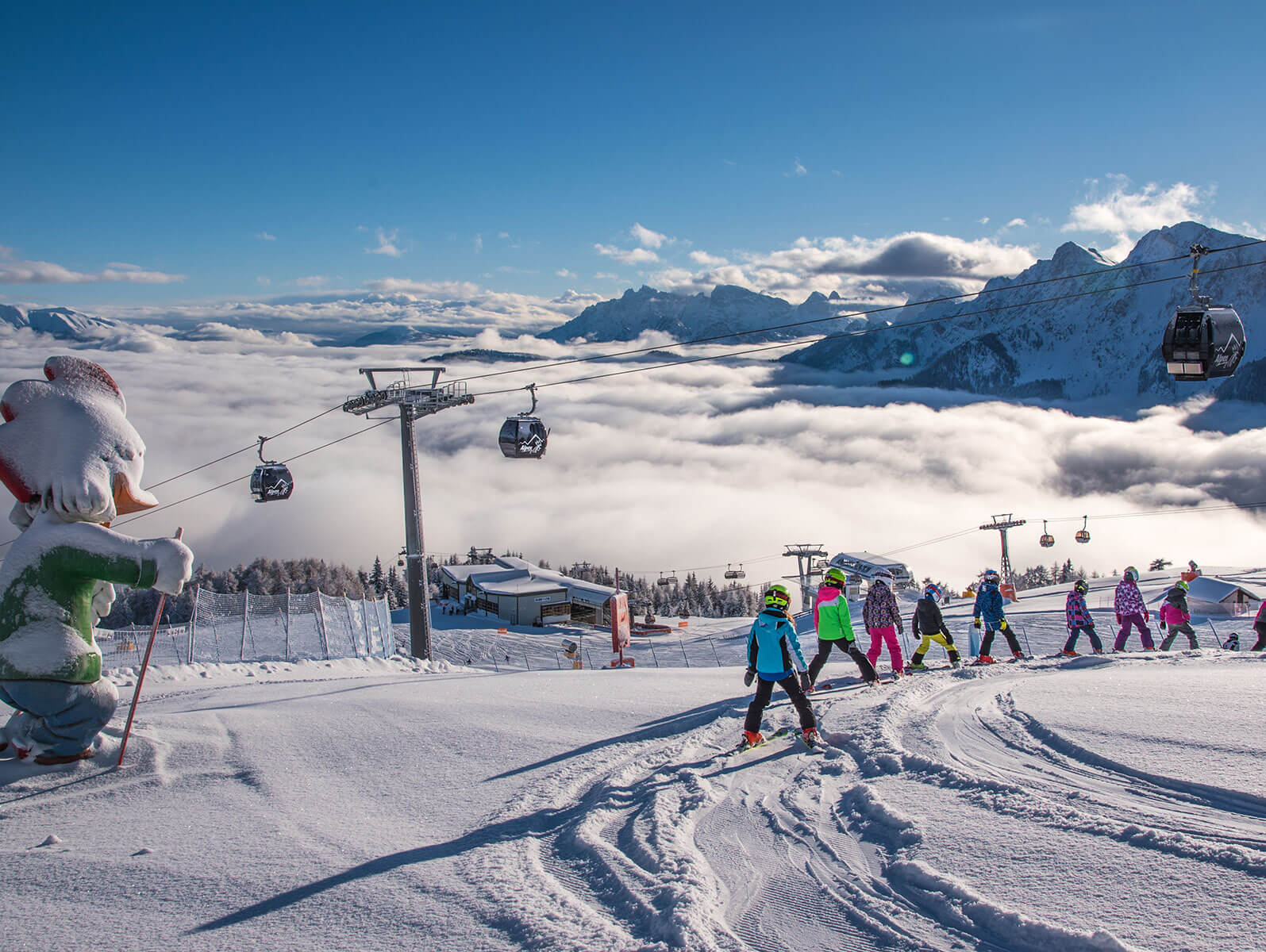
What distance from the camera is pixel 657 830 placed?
16.3 ft

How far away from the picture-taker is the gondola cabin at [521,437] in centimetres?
2058

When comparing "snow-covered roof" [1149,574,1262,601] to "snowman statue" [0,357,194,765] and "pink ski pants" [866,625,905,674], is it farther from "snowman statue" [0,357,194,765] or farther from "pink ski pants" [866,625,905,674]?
"snowman statue" [0,357,194,765]

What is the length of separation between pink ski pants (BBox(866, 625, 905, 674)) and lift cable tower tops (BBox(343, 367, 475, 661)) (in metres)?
12.4

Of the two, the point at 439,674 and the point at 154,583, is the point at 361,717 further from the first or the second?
the point at 439,674

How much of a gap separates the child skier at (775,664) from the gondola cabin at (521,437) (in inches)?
540

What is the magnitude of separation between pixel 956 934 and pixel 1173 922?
2.81ft

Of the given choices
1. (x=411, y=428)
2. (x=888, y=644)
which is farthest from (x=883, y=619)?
(x=411, y=428)

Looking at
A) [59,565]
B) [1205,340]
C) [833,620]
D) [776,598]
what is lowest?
[833,620]

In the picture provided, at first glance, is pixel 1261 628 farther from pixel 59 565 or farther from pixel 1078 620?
pixel 59 565

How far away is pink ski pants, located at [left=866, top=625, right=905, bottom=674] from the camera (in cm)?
1152

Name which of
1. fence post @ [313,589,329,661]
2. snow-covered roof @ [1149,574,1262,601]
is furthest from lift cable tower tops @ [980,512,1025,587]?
fence post @ [313,589,329,661]

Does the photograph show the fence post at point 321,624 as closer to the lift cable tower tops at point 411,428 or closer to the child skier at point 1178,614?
the lift cable tower tops at point 411,428

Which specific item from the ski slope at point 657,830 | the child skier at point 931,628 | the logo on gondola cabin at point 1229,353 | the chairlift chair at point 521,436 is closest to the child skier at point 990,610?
the child skier at point 931,628

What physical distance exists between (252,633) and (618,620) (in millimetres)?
10457
